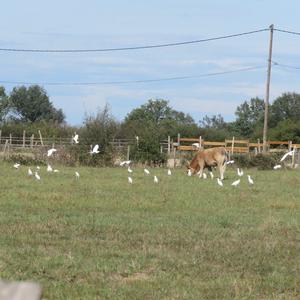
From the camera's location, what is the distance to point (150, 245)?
29.8 ft

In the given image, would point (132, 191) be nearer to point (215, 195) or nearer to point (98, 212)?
point (215, 195)

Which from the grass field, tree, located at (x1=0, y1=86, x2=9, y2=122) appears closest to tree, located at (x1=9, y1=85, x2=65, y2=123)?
tree, located at (x1=0, y1=86, x2=9, y2=122)

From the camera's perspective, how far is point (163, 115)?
439 feet

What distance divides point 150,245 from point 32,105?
121 metres

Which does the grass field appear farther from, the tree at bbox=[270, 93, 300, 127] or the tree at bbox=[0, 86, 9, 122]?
the tree at bbox=[270, 93, 300, 127]

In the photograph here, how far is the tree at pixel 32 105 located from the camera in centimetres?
12638

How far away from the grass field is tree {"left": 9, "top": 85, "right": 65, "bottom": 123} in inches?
4416

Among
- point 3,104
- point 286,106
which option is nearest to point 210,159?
point 3,104

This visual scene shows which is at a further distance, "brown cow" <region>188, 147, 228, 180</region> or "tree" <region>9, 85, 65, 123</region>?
"tree" <region>9, 85, 65, 123</region>

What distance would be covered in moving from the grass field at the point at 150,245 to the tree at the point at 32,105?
112162 millimetres

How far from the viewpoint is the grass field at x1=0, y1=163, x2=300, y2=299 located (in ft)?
22.2

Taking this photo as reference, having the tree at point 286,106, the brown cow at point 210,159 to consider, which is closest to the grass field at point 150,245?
the brown cow at point 210,159

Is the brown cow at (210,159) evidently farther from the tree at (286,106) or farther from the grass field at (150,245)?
the tree at (286,106)

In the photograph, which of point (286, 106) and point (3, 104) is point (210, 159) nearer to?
point (3, 104)
